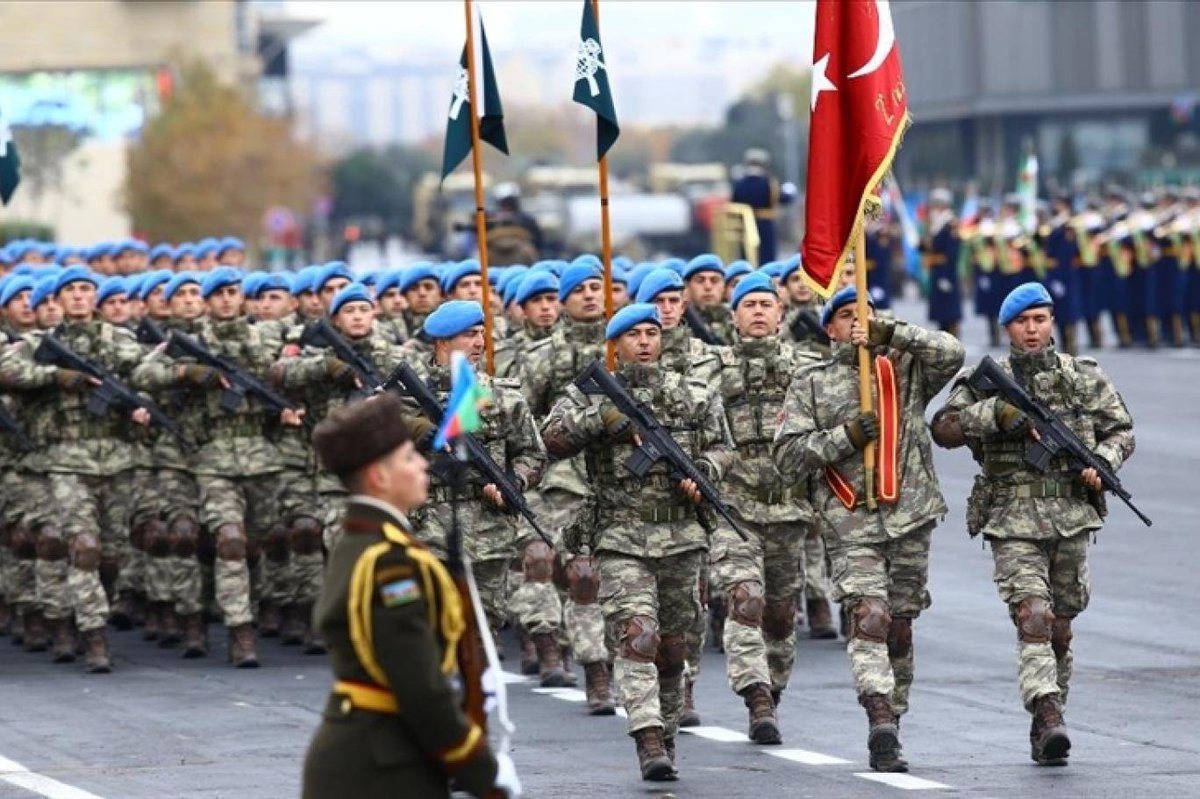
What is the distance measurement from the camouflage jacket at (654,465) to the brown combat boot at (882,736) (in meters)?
0.97

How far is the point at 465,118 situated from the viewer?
16719mm

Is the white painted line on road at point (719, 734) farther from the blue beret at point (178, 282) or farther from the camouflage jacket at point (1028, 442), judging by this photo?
A: the blue beret at point (178, 282)

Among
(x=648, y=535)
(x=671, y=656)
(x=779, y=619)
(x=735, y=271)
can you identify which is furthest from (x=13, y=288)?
(x=671, y=656)

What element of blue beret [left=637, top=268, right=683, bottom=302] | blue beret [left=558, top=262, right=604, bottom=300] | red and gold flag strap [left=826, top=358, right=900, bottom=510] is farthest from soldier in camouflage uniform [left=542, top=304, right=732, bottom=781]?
blue beret [left=558, top=262, right=604, bottom=300]

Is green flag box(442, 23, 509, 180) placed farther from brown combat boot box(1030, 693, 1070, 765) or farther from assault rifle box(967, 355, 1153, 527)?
brown combat boot box(1030, 693, 1070, 765)

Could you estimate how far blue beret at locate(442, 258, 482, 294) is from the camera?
18953 millimetres

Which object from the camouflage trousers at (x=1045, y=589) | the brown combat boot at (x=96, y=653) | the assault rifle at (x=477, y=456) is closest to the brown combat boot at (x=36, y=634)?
the brown combat boot at (x=96, y=653)

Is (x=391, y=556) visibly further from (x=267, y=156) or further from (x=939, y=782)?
(x=267, y=156)

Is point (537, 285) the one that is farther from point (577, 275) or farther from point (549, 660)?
point (549, 660)

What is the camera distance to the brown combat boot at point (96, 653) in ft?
56.9

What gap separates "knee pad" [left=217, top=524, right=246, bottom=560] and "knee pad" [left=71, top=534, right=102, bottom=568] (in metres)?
0.67

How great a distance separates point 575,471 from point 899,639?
3402 mm

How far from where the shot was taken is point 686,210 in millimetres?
92812

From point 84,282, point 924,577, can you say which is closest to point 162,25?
point 84,282
